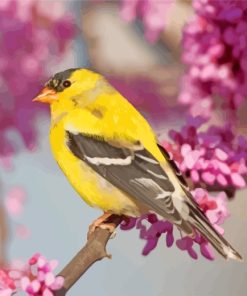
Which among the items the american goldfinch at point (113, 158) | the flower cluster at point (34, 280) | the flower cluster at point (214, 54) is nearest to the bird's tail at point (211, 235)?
the american goldfinch at point (113, 158)

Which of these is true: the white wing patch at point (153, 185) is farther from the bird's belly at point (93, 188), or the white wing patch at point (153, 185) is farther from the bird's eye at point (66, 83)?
the bird's eye at point (66, 83)

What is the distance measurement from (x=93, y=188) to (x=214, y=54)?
17.2 inches

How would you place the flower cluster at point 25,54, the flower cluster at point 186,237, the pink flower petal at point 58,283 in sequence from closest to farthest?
1. the pink flower petal at point 58,283
2. the flower cluster at point 186,237
3. the flower cluster at point 25,54

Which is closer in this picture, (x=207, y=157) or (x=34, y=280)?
(x=34, y=280)

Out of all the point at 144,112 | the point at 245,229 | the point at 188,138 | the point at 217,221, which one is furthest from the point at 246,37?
the point at 245,229

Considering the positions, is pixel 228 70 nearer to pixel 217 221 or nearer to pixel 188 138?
pixel 188 138

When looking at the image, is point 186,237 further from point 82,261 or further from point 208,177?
point 82,261

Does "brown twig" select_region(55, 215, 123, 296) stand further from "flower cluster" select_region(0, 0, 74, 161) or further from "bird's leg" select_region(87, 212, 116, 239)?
"flower cluster" select_region(0, 0, 74, 161)

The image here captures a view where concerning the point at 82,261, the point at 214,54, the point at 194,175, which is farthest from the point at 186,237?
the point at 214,54

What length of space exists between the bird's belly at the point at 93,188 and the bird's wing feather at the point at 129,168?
0.01 meters

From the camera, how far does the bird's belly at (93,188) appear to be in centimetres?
124

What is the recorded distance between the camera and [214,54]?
153 cm

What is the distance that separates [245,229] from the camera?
1921 mm

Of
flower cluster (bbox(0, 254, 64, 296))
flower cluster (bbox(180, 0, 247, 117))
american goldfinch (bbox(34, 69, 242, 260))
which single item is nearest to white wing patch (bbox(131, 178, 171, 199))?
american goldfinch (bbox(34, 69, 242, 260))
